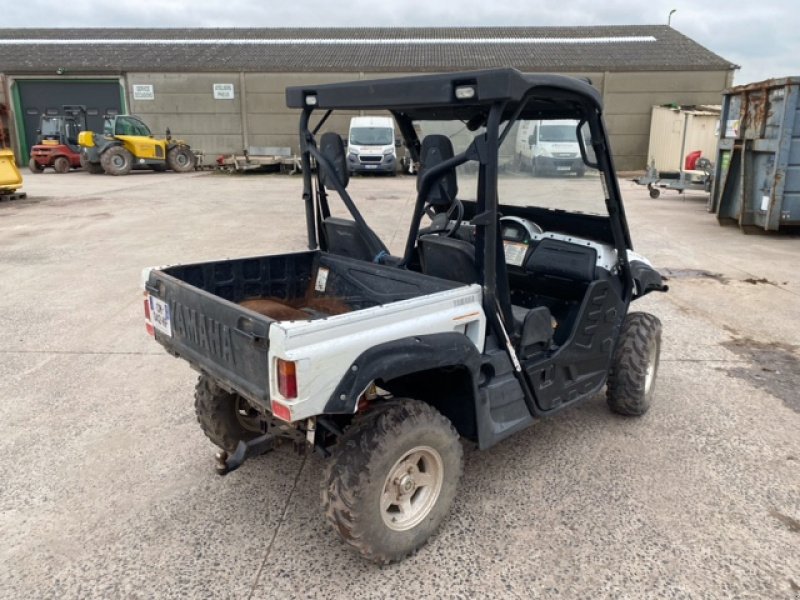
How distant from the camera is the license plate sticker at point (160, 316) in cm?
292

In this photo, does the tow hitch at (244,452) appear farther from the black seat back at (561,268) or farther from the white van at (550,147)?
the white van at (550,147)

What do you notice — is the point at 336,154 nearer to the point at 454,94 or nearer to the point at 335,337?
the point at 454,94

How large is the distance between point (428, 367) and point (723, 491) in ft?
5.76

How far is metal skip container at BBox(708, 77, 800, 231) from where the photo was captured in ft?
31.0

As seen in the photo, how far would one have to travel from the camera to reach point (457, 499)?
3.02 m

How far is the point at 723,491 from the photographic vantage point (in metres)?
3.13

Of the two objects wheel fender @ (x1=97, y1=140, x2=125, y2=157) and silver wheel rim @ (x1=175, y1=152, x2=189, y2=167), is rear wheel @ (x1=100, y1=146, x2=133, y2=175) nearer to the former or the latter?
wheel fender @ (x1=97, y1=140, x2=125, y2=157)

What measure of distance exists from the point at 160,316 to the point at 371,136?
1919 centimetres

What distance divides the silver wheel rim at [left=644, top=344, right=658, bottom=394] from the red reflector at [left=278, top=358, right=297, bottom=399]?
7.83 feet

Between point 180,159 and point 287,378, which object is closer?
point 287,378

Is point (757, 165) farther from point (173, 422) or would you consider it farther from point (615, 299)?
point (173, 422)

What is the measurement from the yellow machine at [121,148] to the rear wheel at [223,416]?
20.8 meters

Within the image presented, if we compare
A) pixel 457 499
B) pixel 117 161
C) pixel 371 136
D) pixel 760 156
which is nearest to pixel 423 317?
pixel 457 499

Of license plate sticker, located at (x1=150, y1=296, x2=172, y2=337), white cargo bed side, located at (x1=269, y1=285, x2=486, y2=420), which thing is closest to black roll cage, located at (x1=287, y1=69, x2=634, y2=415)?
white cargo bed side, located at (x1=269, y1=285, x2=486, y2=420)
